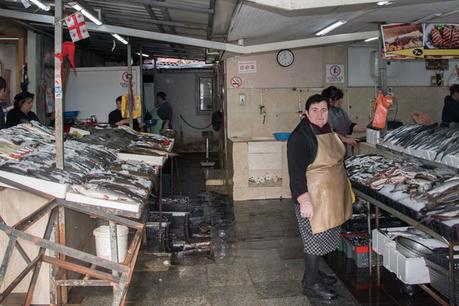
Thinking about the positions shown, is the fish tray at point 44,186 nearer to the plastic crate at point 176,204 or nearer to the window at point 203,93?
the plastic crate at point 176,204

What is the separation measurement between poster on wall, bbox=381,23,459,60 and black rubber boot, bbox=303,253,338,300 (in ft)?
10.3

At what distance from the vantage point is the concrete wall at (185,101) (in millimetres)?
18797

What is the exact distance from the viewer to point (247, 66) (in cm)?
1041

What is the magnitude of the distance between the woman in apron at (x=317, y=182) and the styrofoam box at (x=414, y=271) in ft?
2.27

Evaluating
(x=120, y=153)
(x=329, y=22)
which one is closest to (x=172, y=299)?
(x=120, y=153)

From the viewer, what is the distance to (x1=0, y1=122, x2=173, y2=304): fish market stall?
340 cm

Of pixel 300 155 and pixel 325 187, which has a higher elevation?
pixel 300 155

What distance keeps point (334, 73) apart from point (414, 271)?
6.75 meters

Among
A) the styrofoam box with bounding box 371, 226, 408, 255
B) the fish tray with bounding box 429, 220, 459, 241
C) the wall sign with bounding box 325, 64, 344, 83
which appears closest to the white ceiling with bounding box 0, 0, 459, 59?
the fish tray with bounding box 429, 220, 459, 241

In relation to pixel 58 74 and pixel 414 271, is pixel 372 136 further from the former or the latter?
pixel 58 74

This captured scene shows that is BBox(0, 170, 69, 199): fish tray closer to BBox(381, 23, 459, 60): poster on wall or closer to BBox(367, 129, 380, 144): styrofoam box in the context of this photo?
BBox(367, 129, 380, 144): styrofoam box

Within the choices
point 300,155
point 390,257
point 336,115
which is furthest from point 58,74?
point 336,115

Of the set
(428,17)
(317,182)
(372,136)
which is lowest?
(317,182)

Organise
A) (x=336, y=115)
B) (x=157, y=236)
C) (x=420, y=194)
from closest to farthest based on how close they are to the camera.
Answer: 1. (x=420, y=194)
2. (x=157, y=236)
3. (x=336, y=115)
